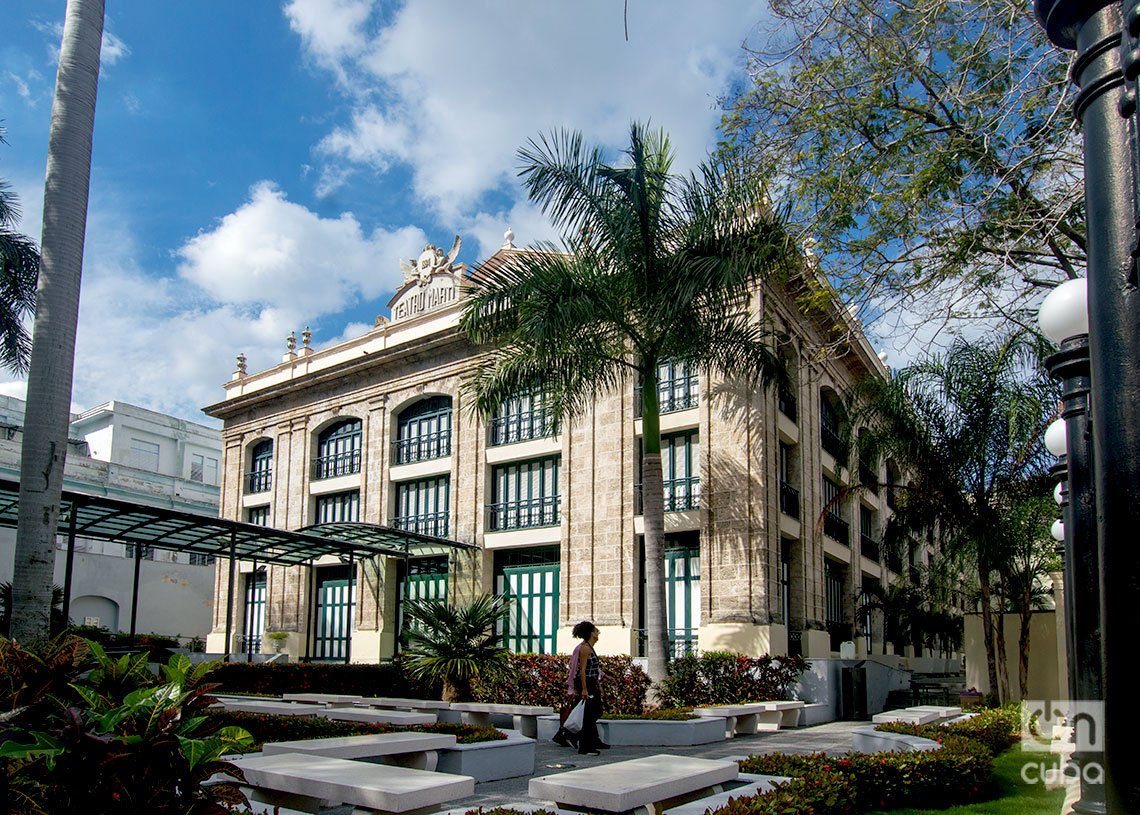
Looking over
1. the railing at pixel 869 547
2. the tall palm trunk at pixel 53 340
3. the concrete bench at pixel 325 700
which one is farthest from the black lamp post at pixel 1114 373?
the railing at pixel 869 547

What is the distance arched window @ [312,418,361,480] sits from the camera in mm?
31297

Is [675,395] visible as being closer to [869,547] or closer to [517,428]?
[517,428]

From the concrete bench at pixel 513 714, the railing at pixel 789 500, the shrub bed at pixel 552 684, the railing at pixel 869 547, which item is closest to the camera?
the concrete bench at pixel 513 714

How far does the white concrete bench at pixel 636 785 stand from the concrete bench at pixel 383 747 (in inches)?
96.1

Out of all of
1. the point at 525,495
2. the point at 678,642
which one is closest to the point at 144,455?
the point at 525,495

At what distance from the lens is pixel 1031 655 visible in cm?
2148

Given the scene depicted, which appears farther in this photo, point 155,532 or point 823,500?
point 823,500

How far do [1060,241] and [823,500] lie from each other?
56.6 feet

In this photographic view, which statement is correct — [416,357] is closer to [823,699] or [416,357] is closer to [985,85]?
[823,699]

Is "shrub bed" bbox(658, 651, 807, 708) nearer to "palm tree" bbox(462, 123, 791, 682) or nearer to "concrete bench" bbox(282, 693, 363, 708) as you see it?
"palm tree" bbox(462, 123, 791, 682)

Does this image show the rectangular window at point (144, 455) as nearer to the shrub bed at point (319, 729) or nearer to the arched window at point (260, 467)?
the arched window at point (260, 467)

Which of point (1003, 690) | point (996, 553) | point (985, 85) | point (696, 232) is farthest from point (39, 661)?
point (1003, 690)

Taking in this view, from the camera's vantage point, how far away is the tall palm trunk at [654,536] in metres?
17.7

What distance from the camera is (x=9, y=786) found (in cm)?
382
